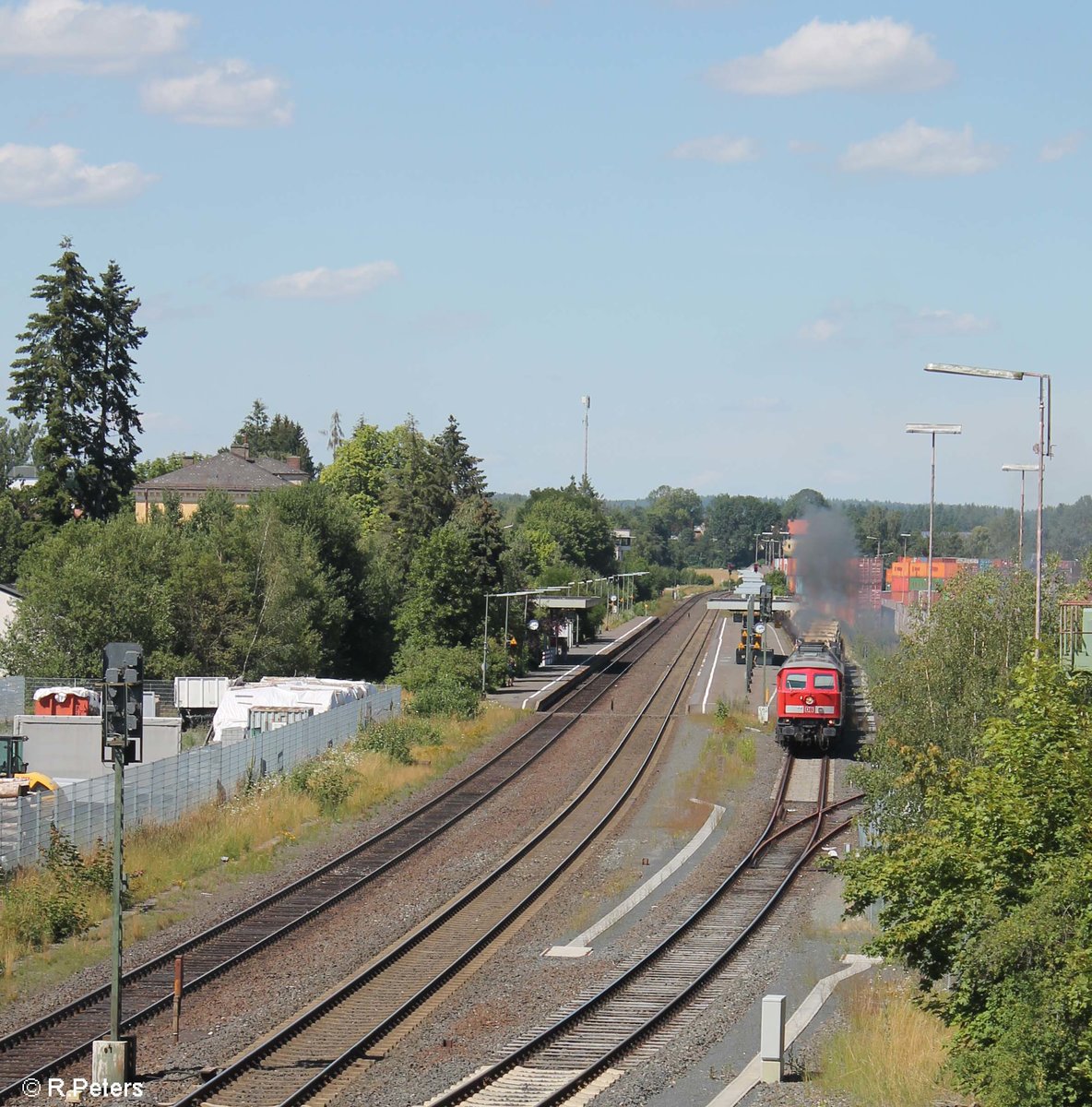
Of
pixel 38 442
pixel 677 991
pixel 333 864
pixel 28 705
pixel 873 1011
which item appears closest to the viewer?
pixel 873 1011

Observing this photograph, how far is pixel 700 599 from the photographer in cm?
14162

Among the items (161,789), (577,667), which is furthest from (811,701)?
(577,667)

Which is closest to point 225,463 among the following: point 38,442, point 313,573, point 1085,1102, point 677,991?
point 38,442

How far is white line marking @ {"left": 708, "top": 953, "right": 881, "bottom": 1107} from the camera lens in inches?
609

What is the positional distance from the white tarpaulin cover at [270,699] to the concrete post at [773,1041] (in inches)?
1043

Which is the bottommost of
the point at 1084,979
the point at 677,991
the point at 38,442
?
the point at 677,991

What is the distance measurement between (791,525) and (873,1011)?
42.9 meters

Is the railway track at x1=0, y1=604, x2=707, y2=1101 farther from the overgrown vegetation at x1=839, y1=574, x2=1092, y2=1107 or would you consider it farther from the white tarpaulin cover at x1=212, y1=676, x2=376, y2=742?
the overgrown vegetation at x1=839, y1=574, x2=1092, y2=1107

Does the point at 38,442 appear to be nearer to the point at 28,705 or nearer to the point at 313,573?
the point at 313,573

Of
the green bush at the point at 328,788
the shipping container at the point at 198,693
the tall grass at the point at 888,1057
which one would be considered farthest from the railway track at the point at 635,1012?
the shipping container at the point at 198,693

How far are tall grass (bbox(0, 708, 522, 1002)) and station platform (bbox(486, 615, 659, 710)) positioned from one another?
1005 cm

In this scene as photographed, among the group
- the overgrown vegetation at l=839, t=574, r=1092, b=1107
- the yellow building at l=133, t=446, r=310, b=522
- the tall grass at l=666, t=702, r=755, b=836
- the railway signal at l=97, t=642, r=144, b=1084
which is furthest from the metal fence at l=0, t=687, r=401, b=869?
the yellow building at l=133, t=446, r=310, b=522

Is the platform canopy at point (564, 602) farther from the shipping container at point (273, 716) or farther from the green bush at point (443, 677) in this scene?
the shipping container at point (273, 716)

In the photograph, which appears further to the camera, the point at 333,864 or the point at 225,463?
the point at 225,463
